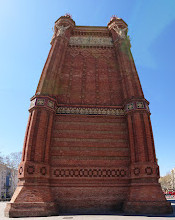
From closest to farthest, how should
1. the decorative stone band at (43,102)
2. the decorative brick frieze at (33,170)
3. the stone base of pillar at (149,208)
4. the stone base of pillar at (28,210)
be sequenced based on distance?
the stone base of pillar at (28,210) < the stone base of pillar at (149,208) < the decorative brick frieze at (33,170) < the decorative stone band at (43,102)

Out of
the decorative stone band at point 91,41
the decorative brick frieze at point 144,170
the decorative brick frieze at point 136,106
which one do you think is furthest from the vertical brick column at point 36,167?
the decorative stone band at point 91,41

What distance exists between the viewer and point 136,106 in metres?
12.4

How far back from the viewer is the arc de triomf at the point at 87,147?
955cm

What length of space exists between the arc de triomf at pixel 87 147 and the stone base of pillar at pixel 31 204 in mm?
44

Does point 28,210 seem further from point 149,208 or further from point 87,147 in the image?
point 149,208

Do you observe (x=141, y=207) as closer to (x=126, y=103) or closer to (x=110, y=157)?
(x=110, y=157)

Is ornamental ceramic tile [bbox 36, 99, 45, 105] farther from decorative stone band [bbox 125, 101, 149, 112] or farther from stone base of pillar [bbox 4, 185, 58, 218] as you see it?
decorative stone band [bbox 125, 101, 149, 112]

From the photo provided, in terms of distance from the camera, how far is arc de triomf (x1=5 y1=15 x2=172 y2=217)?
376 inches

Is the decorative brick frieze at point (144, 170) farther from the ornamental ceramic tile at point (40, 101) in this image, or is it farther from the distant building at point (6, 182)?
the distant building at point (6, 182)

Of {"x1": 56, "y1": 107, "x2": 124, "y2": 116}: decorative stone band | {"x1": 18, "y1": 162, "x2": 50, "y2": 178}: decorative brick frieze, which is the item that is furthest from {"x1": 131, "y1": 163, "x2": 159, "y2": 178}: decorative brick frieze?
{"x1": 18, "y1": 162, "x2": 50, "y2": 178}: decorative brick frieze

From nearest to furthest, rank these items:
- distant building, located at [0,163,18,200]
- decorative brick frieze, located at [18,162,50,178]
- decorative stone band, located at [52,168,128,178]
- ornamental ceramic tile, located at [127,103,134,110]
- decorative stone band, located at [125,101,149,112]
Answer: decorative brick frieze, located at [18,162,50,178] → decorative stone band, located at [52,168,128,178] → decorative stone band, located at [125,101,149,112] → ornamental ceramic tile, located at [127,103,134,110] → distant building, located at [0,163,18,200]

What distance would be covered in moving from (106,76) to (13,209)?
41.4ft

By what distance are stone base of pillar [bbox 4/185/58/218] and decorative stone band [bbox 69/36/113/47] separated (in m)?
15.0

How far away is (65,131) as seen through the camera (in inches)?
486
